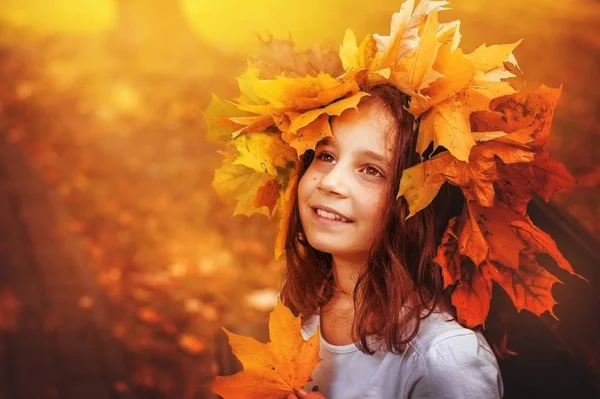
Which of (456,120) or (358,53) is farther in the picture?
(358,53)

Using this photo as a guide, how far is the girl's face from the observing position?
1.02 metres

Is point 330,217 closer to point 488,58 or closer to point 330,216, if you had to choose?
point 330,216

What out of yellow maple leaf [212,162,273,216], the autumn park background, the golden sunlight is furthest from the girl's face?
the golden sunlight

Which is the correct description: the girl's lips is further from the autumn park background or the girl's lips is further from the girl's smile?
the autumn park background

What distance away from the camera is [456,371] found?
964 mm

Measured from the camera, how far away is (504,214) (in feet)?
3.31

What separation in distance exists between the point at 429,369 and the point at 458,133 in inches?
13.6

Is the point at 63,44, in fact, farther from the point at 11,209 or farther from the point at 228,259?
the point at 228,259

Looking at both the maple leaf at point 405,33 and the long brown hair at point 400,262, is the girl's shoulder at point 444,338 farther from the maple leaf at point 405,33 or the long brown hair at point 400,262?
the maple leaf at point 405,33

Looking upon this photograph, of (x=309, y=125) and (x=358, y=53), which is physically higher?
(x=358, y=53)

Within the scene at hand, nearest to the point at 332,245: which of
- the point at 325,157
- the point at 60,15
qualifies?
the point at 325,157

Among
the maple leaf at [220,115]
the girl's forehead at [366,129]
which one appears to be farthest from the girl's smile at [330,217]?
the maple leaf at [220,115]

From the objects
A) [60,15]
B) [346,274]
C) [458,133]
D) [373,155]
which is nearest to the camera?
[458,133]

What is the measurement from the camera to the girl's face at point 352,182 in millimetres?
1016
